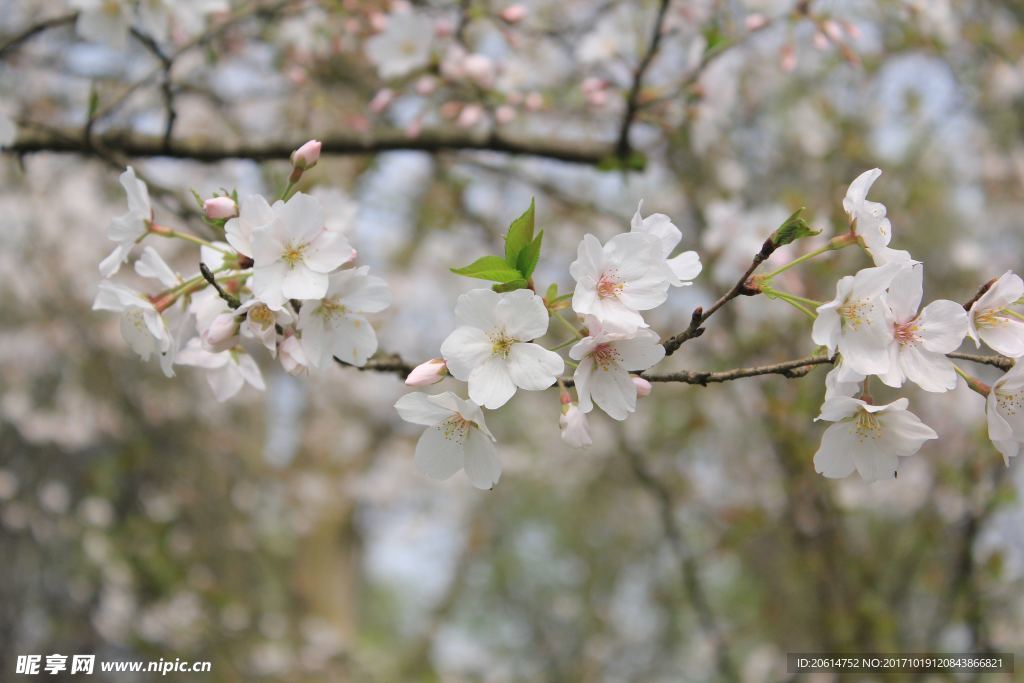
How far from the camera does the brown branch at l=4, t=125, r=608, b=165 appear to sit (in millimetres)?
1837

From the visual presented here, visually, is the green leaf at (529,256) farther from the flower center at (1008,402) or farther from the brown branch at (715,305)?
the flower center at (1008,402)

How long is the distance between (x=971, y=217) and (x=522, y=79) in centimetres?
593

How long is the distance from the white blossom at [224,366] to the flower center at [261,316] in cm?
19

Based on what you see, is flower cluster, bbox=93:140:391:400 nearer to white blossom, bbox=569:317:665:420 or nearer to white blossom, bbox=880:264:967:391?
white blossom, bbox=569:317:665:420

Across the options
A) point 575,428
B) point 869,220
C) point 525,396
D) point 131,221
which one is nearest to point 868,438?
point 869,220

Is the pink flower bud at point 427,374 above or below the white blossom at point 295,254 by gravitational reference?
below

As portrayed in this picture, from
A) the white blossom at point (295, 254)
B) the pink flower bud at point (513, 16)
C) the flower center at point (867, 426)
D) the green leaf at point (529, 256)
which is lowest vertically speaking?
the flower center at point (867, 426)

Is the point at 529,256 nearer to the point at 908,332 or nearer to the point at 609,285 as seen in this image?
the point at 609,285

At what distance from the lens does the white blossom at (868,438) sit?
1.04 m

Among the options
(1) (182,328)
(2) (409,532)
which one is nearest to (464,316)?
(1) (182,328)

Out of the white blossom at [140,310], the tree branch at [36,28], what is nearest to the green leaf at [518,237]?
the white blossom at [140,310]

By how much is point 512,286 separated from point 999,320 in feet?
2.16

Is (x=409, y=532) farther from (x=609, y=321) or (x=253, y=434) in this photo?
(x=609, y=321)

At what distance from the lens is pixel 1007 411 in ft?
3.42
